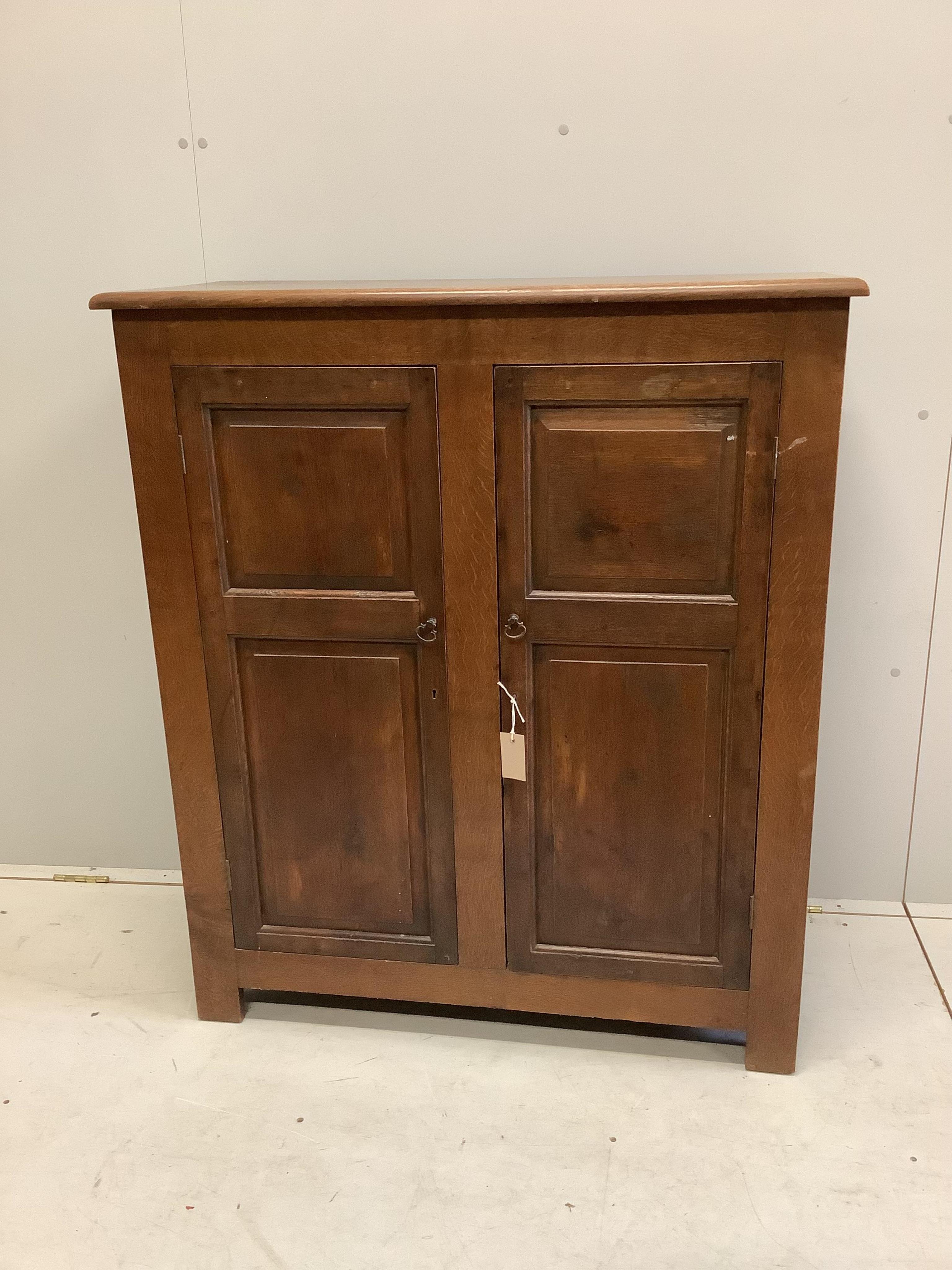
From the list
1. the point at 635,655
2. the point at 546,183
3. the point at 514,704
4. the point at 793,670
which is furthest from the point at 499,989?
the point at 546,183

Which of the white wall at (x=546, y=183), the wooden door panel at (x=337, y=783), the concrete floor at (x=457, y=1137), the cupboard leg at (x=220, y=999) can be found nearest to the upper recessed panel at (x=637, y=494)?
the wooden door panel at (x=337, y=783)

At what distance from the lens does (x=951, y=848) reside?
96.7 inches

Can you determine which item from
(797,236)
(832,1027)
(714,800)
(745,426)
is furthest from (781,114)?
(832,1027)

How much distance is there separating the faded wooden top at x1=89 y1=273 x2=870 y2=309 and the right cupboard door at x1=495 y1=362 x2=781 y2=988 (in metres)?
0.11

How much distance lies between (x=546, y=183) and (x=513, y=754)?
1.16m

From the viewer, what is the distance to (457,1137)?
1854 mm

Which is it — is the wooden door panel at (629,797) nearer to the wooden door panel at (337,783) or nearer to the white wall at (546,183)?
the wooden door panel at (337,783)

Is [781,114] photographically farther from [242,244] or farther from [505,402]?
[242,244]

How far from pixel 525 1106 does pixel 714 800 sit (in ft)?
2.14

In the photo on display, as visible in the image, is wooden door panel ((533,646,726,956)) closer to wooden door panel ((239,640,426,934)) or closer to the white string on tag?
the white string on tag

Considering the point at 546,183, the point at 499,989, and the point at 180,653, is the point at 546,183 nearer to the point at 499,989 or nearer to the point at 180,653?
the point at 180,653

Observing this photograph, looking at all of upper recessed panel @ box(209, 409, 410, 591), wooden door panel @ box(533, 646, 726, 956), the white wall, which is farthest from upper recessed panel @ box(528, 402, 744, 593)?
the white wall

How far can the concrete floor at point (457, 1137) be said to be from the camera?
165 centimetres

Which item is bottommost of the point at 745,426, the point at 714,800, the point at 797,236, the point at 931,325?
the point at 714,800
